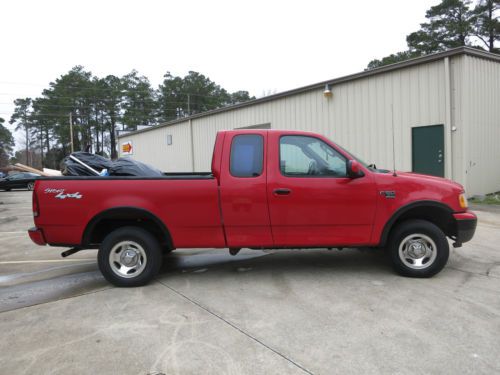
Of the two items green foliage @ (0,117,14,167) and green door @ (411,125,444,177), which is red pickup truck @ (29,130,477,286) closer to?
green door @ (411,125,444,177)

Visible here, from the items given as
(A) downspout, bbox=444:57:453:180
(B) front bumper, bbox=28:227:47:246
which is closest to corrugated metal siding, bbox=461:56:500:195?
(A) downspout, bbox=444:57:453:180

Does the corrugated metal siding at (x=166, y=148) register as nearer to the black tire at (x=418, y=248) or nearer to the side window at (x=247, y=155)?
the side window at (x=247, y=155)

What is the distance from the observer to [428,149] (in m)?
11.9

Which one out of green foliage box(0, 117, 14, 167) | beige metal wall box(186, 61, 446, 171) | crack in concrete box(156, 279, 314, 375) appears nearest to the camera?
crack in concrete box(156, 279, 314, 375)

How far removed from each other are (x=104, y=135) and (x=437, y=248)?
259 ft

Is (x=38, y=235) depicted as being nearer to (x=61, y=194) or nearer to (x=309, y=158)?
(x=61, y=194)

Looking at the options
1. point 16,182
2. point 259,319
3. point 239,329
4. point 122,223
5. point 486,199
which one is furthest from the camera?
point 16,182

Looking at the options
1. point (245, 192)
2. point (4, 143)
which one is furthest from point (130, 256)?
point (4, 143)

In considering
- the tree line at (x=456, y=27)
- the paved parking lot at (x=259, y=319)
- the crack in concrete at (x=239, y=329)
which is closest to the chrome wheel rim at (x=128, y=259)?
the paved parking lot at (x=259, y=319)

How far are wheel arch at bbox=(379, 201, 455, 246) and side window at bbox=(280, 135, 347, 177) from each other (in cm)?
83

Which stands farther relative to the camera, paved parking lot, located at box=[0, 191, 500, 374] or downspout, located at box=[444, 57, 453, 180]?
downspout, located at box=[444, 57, 453, 180]

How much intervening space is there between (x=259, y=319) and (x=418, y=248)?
236 cm

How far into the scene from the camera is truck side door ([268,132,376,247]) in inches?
184

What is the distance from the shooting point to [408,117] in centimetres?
1233
